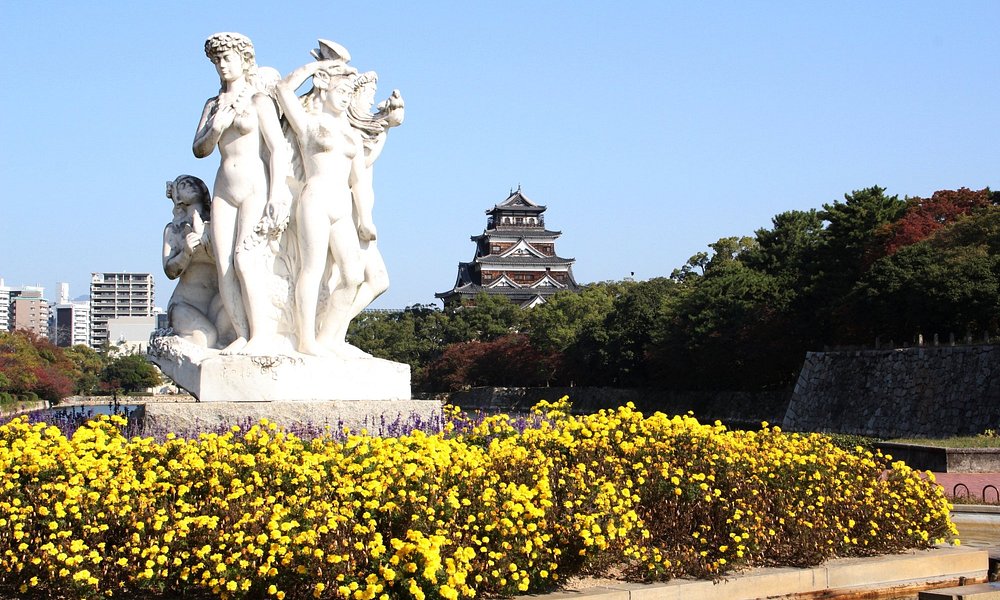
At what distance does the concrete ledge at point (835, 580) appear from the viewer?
20.4 ft

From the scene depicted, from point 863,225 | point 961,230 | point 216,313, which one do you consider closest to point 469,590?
point 216,313

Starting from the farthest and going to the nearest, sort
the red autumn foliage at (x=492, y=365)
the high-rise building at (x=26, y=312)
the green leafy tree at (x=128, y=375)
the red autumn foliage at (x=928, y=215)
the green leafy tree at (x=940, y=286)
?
the high-rise building at (x=26, y=312) < the green leafy tree at (x=128, y=375) < the red autumn foliage at (x=492, y=365) < the red autumn foliage at (x=928, y=215) < the green leafy tree at (x=940, y=286)

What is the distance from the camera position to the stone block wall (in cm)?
2681

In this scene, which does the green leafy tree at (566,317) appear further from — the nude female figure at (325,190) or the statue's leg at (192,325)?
the statue's leg at (192,325)

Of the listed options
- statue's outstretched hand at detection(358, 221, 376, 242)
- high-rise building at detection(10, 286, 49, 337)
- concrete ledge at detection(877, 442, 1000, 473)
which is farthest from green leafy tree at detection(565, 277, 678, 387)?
high-rise building at detection(10, 286, 49, 337)

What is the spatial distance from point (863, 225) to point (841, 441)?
22.2m

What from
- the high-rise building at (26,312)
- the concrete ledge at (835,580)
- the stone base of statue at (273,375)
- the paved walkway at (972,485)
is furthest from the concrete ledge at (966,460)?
the high-rise building at (26,312)

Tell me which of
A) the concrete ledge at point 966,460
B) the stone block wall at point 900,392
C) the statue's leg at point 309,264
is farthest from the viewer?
the stone block wall at point 900,392

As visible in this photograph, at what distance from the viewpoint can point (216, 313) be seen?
33.4 feet

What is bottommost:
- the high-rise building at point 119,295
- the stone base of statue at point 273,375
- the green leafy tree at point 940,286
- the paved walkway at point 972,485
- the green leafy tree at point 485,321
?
the paved walkway at point 972,485

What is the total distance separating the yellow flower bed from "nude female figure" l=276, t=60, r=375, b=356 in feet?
7.66

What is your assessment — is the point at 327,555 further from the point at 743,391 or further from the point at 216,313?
the point at 743,391

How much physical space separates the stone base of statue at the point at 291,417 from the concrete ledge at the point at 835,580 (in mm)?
3206

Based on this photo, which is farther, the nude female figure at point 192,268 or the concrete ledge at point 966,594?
the nude female figure at point 192,268
